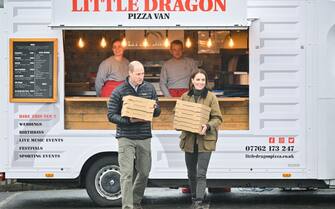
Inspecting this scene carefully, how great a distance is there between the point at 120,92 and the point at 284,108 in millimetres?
2417

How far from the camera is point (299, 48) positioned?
30.9 ft

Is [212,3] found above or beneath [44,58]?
above

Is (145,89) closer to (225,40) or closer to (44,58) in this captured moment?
(44,58)

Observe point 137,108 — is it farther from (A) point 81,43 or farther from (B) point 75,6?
(A) point 81,43

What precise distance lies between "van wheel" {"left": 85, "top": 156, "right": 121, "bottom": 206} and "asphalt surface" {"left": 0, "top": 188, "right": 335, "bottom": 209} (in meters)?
0.24

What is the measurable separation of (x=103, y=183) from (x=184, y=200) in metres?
1.46

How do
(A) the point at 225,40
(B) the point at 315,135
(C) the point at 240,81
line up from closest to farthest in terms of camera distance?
(B) the point at 315,135 → (C) the point at 240,81 → (A) the point at 225,40

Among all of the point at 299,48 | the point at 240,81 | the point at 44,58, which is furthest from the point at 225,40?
the point at 44,58

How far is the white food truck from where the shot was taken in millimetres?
9406

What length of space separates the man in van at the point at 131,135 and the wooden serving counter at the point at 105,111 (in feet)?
4.45

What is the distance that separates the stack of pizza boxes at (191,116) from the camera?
8.38 meters

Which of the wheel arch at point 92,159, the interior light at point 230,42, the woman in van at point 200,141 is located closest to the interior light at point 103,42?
the interior light at point 230,42

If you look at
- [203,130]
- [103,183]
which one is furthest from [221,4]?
[103,183]

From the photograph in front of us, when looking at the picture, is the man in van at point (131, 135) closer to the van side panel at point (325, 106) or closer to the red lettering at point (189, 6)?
the red lettering at point (189, 6)
